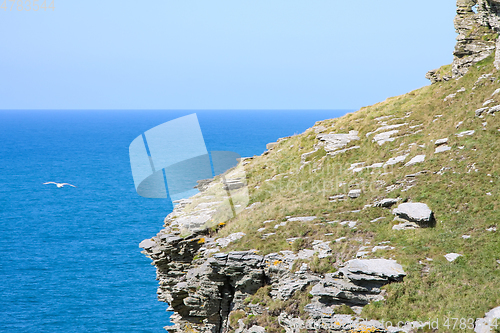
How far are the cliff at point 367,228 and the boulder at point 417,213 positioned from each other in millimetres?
85

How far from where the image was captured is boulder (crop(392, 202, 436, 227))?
2389 cm

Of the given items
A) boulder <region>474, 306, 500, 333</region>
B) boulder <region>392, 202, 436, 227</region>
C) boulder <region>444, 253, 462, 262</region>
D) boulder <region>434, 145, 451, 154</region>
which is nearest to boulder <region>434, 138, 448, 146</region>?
boulder <region>434, 145, 451, 154</region>

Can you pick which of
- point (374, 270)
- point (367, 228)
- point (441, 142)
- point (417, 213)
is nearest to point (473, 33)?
point (441, 142)

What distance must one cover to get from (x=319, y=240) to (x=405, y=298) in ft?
23.0

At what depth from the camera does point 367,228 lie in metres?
25.3

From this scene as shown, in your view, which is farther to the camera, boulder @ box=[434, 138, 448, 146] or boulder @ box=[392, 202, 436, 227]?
boulder @ box=[434, 138, 448, 146]

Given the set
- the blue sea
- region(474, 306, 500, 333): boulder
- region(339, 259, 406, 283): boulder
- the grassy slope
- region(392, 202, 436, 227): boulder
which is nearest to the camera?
region(474, 306, 500, 333): boulder

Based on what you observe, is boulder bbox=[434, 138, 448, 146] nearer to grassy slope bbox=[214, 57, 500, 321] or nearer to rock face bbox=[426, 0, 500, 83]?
grassy slope bbox=[214, 57, 500, 321]

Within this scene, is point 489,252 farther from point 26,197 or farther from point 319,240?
point 26,197

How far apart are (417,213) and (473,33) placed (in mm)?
24175

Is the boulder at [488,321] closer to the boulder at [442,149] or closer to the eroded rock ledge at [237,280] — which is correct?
the eroded rock ledge at [237,280]

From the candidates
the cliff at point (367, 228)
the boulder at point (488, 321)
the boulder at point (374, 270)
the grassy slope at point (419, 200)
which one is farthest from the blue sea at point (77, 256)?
the boulder at point (488, 321)

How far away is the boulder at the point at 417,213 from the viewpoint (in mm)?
23891

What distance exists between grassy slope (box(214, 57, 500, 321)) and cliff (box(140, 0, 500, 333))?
0.09 metres
